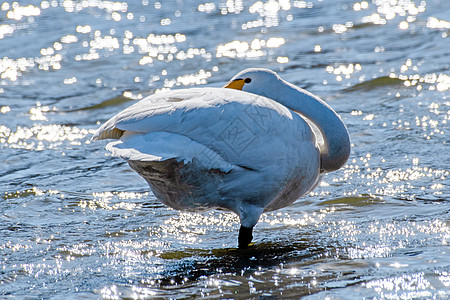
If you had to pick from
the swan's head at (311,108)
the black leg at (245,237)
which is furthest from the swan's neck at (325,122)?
the black leg at (245,237)

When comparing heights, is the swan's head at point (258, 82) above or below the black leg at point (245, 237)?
above

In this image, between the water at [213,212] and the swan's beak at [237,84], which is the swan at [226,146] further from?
the water at [213,212]

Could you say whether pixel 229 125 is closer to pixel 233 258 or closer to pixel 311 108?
pixel 311 108

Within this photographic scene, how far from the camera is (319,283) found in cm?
418

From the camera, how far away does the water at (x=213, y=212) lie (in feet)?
14.5

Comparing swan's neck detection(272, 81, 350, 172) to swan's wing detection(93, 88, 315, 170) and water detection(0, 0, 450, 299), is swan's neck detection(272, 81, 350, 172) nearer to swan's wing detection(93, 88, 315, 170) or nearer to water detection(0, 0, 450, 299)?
swan's wing detection(93, 88, 315, 170)

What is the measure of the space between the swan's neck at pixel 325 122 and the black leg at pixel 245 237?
2.29 feet

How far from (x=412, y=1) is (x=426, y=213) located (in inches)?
375

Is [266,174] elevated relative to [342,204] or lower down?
elevated

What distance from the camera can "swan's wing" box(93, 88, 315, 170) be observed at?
4520mm

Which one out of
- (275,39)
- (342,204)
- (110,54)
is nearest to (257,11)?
(275,39)

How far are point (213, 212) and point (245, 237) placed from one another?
942mm

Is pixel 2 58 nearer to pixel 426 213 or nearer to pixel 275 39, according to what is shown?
pixel 275 39

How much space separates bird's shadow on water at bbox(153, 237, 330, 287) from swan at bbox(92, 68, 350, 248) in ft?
0.45
